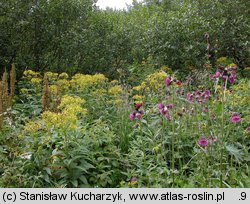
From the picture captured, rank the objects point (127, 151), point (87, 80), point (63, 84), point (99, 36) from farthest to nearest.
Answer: point (99, 36) → point (63, 84) → point (87, 80) → point (127, 151)

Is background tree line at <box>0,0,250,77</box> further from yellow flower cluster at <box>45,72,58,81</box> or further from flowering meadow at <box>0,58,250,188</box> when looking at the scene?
flowering meadow at <box>0,58,250,188</box>

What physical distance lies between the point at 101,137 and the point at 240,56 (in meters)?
5.47

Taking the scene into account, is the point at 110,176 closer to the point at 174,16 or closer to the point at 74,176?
the point at 74,176

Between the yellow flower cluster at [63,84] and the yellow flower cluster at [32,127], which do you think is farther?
the yellow flower cluster at [63,84]

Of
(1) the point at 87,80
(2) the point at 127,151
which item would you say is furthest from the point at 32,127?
(1) the point at 87,80

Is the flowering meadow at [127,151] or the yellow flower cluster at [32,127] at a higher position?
the yellow flower cluster at [32,127]

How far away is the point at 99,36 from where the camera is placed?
8406 millimetres

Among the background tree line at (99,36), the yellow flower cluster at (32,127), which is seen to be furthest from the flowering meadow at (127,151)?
the background tree line at (99,36)

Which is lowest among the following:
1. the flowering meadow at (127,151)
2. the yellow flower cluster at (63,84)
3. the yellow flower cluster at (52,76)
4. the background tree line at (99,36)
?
the flowering meadow at (127,151)

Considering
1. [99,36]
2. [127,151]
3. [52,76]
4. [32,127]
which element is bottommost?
[127,151]

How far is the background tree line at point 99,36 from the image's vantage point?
23.7 ft

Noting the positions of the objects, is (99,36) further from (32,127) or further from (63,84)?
(32,127)

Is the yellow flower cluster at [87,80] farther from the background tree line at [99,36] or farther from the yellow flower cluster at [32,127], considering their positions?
the background tree line at [99,36]

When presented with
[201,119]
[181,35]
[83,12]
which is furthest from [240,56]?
[201,119]
